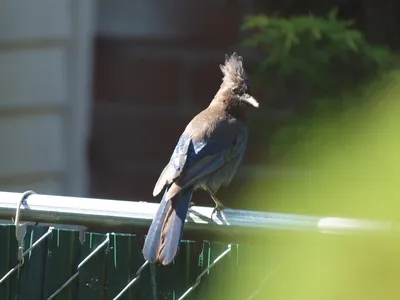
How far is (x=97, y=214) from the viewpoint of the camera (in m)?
2.37

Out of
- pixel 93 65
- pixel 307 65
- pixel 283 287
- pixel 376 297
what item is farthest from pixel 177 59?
pixel 376 297

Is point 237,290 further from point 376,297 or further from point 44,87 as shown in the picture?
point 44,87

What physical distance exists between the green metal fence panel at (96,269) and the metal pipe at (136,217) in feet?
0.13

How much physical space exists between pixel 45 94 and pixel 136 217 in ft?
11.9

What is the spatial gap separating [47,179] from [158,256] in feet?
12.0

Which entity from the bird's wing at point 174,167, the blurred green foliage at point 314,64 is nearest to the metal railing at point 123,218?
the bird's wing at point 174,167

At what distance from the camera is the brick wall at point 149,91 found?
19.1 ft

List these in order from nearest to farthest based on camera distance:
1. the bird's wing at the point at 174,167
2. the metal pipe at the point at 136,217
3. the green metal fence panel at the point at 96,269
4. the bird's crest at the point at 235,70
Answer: the metal pipe at the point at 136,217, the green metal fence panel at the point at 96,269, the bird's wing at the point at 174,167, the bird's crest at the point at 235,70

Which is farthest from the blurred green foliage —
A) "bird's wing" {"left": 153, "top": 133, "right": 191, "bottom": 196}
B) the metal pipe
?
the metal pipe

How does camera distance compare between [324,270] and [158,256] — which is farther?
[158,256]

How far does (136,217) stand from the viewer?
95.9 inches

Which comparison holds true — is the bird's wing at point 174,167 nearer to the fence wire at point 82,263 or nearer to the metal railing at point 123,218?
the metal railing at point 123,218

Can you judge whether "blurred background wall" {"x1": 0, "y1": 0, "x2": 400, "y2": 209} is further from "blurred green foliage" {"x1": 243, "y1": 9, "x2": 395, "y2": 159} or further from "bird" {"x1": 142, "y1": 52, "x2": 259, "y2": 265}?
"bird" {"x1": 142, "y1": 52, "x2": 259, "y2": 265}

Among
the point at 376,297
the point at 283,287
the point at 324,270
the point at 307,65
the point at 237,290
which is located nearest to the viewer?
the point at 376,297
